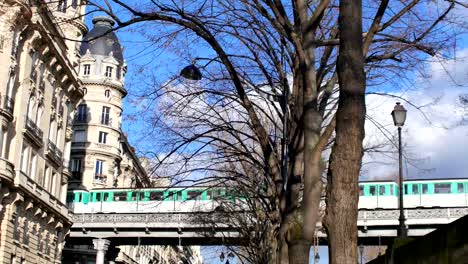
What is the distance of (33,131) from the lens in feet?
158

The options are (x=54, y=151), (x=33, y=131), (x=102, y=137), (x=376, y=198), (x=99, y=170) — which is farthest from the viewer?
(x=102, y=137)

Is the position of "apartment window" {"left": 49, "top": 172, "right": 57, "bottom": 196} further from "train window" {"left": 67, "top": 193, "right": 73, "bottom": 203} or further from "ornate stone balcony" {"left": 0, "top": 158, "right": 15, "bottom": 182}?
"ornate stone balcony" {"left": 0, "top": 158, "right": 15, "bottom": 182}

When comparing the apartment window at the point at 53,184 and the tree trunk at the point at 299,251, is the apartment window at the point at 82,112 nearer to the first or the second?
the apartment window at the point at 53,184

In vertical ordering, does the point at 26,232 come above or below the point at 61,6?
below

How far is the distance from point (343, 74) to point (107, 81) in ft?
249

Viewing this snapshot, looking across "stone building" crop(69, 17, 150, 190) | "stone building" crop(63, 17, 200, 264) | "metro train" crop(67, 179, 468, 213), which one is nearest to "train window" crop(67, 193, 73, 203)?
"metro train" crop(67, 179, 468, 213)

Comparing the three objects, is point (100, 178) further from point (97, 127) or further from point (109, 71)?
point (109, 71)

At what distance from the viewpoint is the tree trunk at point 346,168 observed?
7938 millimetres

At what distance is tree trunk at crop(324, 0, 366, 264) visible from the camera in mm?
7938

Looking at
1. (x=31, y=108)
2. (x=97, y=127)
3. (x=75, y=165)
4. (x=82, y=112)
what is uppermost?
(x=82, y=112)

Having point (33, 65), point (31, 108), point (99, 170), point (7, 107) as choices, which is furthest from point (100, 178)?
point (7, 107)

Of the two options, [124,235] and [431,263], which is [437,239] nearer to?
[431,263]

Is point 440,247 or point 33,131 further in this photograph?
point 33,131

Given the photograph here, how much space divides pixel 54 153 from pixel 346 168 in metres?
48.9
